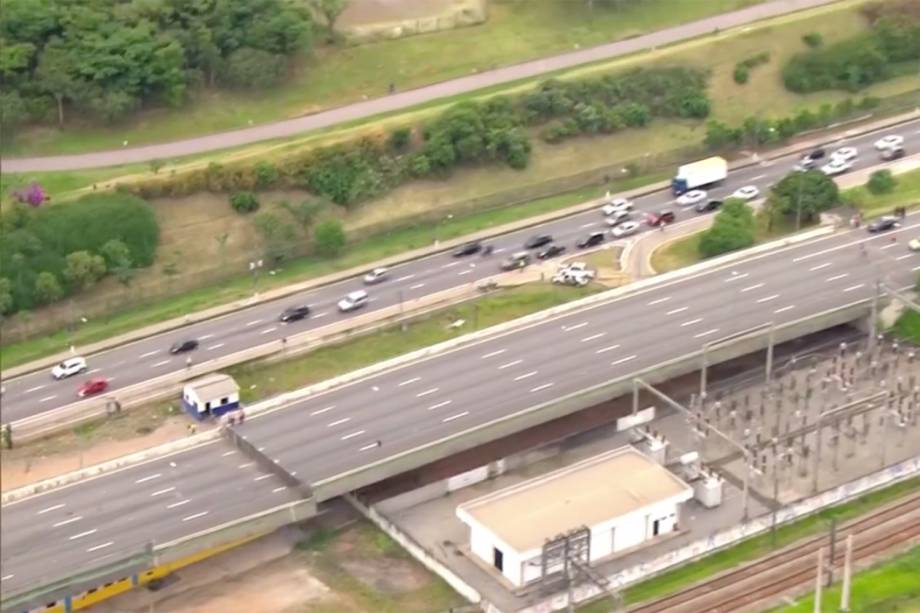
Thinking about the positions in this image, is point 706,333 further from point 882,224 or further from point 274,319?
point 274,319

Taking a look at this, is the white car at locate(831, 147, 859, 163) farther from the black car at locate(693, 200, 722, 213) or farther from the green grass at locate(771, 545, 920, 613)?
the green grass at locate(771, 545, 920, 613)

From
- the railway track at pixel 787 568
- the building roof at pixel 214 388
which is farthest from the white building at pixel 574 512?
the building roof at pixel 214 388

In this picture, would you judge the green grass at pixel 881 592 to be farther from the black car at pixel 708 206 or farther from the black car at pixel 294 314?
the black car at pixel 708 206

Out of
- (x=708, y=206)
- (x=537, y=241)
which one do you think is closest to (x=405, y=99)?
(x=537, y=241)

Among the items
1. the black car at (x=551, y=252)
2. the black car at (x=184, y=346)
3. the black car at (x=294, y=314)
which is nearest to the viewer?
the black car at (x=184, y=346)

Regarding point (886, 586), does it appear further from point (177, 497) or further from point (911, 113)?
point (911, 113)

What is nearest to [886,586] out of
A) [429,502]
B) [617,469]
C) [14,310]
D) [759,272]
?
[617,469]
